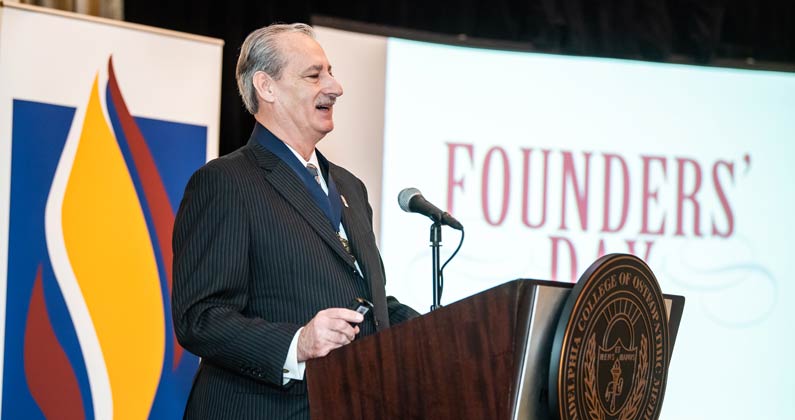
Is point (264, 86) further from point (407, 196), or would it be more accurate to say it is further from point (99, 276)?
point (99, 276)

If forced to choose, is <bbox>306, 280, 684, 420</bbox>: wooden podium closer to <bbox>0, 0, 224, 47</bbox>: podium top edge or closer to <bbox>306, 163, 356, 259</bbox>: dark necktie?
<bbox>306, 163, 356, 259</bbox>: dark necktie

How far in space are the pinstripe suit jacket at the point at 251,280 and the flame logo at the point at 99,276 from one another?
1.23 m

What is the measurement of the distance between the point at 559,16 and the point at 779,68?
0.93 m

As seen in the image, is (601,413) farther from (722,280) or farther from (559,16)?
(559,16)

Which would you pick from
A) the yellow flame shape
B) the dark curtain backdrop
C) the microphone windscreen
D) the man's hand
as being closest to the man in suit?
the man's hand

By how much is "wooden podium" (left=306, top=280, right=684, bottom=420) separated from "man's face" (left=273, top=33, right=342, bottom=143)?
0.63 meters

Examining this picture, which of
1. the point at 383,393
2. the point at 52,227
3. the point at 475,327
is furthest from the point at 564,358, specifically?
the point at 52,227

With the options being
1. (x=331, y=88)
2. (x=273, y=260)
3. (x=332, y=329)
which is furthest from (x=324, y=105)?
(x=332, y=329)

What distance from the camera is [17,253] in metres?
3.10

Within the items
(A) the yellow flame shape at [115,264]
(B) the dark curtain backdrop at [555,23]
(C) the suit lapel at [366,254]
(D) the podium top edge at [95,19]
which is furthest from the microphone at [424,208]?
(B) the dark curtain backdrop at [555,23]

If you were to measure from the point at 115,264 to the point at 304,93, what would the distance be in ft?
4.31

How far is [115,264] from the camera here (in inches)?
128

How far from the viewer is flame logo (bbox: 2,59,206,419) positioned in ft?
10.2

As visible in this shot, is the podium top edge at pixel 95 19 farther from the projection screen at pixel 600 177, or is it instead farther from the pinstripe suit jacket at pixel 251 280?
the pinstripe suit jacket at pixel 251 280
